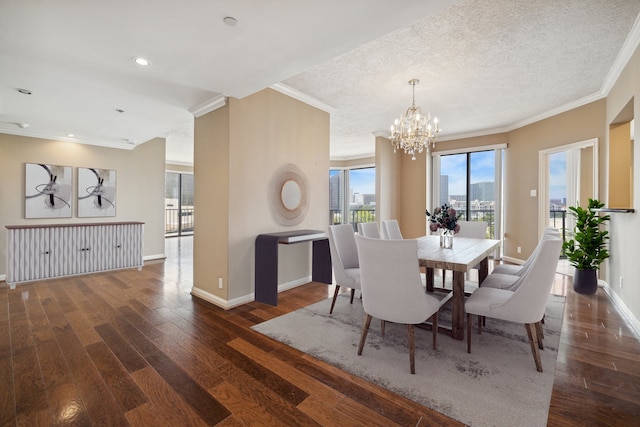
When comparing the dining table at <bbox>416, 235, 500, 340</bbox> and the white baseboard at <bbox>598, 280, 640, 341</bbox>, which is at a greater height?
the dining table at <bbox>416, 235, 500, 340</bbox>

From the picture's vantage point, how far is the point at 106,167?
5.48m

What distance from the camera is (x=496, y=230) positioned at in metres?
5.86

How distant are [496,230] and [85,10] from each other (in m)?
6.74

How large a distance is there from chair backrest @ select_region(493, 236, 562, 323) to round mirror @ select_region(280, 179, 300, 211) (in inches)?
105

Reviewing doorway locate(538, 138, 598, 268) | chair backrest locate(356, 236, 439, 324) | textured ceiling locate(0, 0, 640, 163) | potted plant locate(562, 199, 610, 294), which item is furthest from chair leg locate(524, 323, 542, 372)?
doorway locate(538, 138, 598, 268)

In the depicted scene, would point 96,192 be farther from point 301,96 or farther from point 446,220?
point 446,220

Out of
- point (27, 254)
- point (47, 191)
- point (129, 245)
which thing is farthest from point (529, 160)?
point (47, 191)

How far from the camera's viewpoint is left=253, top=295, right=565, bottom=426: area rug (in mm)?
1628

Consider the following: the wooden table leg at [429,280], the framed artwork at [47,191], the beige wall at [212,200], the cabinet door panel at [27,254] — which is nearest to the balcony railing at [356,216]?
the wooden table leg at [429,280]

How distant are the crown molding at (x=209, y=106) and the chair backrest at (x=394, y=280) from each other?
239cm

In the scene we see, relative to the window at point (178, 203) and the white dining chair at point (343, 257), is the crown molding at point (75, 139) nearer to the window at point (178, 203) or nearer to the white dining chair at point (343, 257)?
the window at point (178, 203)

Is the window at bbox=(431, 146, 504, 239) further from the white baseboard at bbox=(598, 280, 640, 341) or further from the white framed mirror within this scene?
the white framed mirror

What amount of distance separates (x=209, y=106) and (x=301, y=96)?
1238 mm

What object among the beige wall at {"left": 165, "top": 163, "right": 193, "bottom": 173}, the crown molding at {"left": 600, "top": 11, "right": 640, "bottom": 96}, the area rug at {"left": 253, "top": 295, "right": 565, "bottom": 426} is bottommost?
the area rug at {"left": 253, "top": 295, "right": 565, "bottom": 426}
